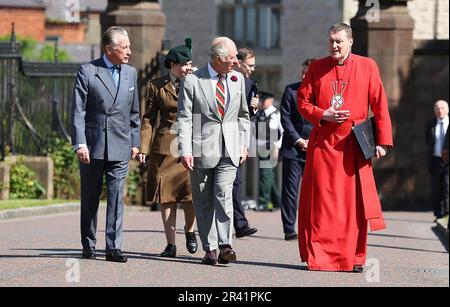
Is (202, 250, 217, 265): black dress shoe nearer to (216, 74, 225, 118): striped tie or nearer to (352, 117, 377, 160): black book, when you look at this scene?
(216, 74, 225, 118): striped tie

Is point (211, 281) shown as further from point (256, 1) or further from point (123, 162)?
point (256, 1)

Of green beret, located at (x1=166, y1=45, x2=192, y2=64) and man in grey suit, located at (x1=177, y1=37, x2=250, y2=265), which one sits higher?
green beret, located at (x1=166, y1=45, x2=192, y2=64)

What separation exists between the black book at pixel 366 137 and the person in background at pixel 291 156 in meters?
3.36

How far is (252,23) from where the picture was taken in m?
42.1

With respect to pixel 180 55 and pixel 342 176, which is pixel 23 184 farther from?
pixel 342 176

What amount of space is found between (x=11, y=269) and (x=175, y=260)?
161 cm

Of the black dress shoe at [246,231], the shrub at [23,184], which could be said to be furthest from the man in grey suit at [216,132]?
the shrub at [23,184]

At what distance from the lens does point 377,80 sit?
12.7 m

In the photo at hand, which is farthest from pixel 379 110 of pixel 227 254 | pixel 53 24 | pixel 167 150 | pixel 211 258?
pixel 53 24

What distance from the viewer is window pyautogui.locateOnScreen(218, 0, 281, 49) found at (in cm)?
4178

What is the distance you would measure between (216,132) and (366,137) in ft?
4.08

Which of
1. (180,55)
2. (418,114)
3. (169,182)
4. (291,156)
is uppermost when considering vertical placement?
(180,55)

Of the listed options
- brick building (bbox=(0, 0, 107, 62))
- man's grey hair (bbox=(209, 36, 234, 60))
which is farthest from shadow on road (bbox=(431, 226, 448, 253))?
brick building (bbox=(0, 0, 107, 62))

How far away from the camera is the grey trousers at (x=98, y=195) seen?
41.6ft
